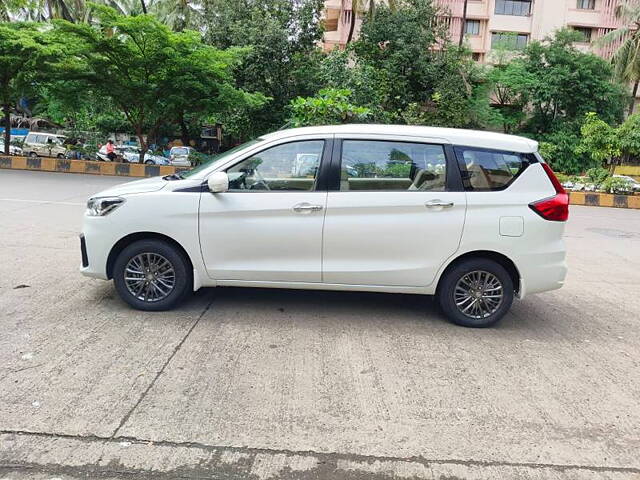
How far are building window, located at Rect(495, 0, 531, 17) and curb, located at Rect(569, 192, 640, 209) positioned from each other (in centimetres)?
2765

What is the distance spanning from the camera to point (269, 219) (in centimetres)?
498

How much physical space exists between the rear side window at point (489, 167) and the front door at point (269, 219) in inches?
50.8

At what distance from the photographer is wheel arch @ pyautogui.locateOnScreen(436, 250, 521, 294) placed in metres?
5.07

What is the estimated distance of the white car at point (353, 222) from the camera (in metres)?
4.97

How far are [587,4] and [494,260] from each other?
146 feet

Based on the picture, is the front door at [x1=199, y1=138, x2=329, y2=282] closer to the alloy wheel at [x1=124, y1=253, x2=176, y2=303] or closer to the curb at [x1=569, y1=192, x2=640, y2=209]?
the alloy wheel at [x1=124, y1=253, x2=176, y2=303]

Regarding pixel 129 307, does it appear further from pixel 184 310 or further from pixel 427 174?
pixel 427 174

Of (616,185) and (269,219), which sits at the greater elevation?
(269,219)

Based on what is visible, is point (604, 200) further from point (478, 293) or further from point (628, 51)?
point (628, 51)

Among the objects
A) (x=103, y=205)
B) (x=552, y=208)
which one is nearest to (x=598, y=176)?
(x=552, y=208)

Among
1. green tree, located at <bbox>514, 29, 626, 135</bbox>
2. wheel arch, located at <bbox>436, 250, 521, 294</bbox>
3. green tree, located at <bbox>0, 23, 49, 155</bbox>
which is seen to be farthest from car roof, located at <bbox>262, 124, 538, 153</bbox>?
green tree, located at <bbox>514, 29, 626, 135</bbox>

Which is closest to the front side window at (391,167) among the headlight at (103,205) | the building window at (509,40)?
the headlight at (103,205)

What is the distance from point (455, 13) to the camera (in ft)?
133

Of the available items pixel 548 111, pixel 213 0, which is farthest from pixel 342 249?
pixel 548 111
